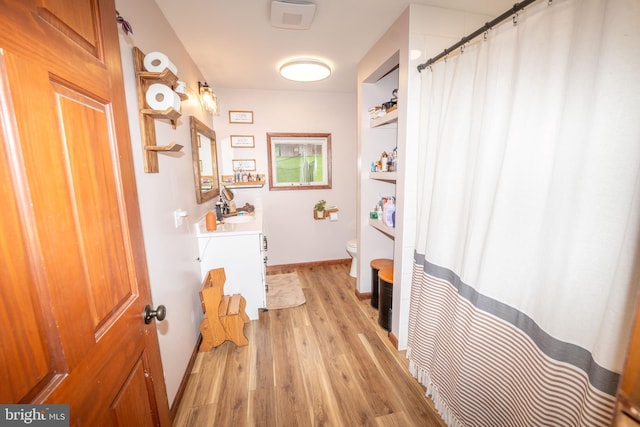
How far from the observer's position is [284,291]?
9.81ft

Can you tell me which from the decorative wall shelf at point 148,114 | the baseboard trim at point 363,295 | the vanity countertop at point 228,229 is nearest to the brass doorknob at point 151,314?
the decorative wall shelf at point 148,114

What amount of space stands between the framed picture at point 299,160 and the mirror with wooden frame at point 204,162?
0.73 m

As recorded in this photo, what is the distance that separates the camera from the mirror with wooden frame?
2182 millimetres

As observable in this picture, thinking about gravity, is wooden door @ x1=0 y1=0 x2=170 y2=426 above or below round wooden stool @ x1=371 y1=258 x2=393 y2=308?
above

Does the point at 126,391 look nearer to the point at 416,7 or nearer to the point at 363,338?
the point at 363,338

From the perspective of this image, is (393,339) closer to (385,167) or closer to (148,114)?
(385,167)

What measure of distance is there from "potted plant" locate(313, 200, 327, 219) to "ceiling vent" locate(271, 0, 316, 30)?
7.02 ft

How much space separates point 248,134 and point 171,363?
8.64ft

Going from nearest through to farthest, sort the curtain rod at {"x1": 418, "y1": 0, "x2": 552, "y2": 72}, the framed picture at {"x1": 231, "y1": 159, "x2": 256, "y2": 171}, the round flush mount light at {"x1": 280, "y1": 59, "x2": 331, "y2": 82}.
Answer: the curtain rod at {"x1": 418, "y1": 0, "x2": 552, "y2": 72}, the round flush mount light at {"x1": 280, "y1": 59, "x2": 331, "y2": 82}, the framed picture at {"x1": 231, "y1": 159, "x2": 256, "y2": 171}

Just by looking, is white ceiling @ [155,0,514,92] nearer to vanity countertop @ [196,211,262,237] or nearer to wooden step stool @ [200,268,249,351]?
vanity countertop @ [196,211,262,237]

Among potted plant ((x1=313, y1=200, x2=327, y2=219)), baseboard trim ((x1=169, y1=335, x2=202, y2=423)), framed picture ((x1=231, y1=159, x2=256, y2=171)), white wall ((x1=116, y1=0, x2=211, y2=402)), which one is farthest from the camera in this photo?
potted plant ((x1=313, y1=200, x2=327, y2=219))

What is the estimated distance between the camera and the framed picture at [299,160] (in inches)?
134

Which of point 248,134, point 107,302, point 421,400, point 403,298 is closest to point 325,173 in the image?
point 248,134

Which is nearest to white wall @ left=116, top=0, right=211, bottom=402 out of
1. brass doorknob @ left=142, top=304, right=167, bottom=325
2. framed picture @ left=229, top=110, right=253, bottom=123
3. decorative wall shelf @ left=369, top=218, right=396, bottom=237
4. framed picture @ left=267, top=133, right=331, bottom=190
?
brass doorknob @ left=142, top=304, right=167, bottom=325
